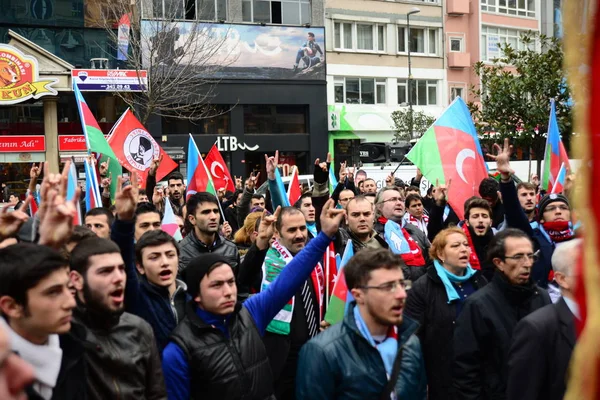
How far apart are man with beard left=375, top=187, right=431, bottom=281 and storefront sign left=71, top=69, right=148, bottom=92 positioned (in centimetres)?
2307

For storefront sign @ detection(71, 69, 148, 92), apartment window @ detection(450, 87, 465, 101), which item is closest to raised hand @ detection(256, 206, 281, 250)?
storefront sign @ detection(71, 69, 148, 92)

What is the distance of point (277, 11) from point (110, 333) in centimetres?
3273

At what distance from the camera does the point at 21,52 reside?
28328 mm

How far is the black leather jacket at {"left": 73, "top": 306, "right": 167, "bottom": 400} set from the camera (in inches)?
127

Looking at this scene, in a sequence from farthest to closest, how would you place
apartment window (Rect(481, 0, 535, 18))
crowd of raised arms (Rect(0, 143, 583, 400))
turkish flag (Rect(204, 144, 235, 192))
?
apartment window (Rect(481, 0, 535, 18)) < turkish flag (Rect(204, 144, 235, 192)) < crowd of raised arms (Rect(0, 143, 583, 400))

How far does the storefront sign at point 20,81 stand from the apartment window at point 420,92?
1783 centimetres

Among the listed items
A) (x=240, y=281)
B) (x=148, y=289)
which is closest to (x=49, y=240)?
(x=148, y=289)

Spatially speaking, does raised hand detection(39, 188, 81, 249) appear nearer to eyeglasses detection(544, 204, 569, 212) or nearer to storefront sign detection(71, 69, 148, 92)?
eyeglasses detection(544, 204, 569, 212)

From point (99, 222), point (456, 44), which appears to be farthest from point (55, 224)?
point (456, 44)

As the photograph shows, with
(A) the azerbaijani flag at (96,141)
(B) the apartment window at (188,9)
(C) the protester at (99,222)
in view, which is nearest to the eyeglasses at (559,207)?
(C) the protester at (99,222)

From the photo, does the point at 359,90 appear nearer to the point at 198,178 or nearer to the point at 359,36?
the point at 359,36

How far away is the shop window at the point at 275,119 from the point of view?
34781 millimetres

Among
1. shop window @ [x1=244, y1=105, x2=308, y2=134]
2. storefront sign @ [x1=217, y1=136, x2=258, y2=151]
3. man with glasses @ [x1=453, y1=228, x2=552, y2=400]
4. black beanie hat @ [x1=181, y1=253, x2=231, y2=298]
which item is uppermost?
shop window @ [x1=244, y1=105, x2=308, y2=134]

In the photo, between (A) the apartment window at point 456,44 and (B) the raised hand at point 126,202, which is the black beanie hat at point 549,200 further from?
(A) the apartment window at point 456,44
